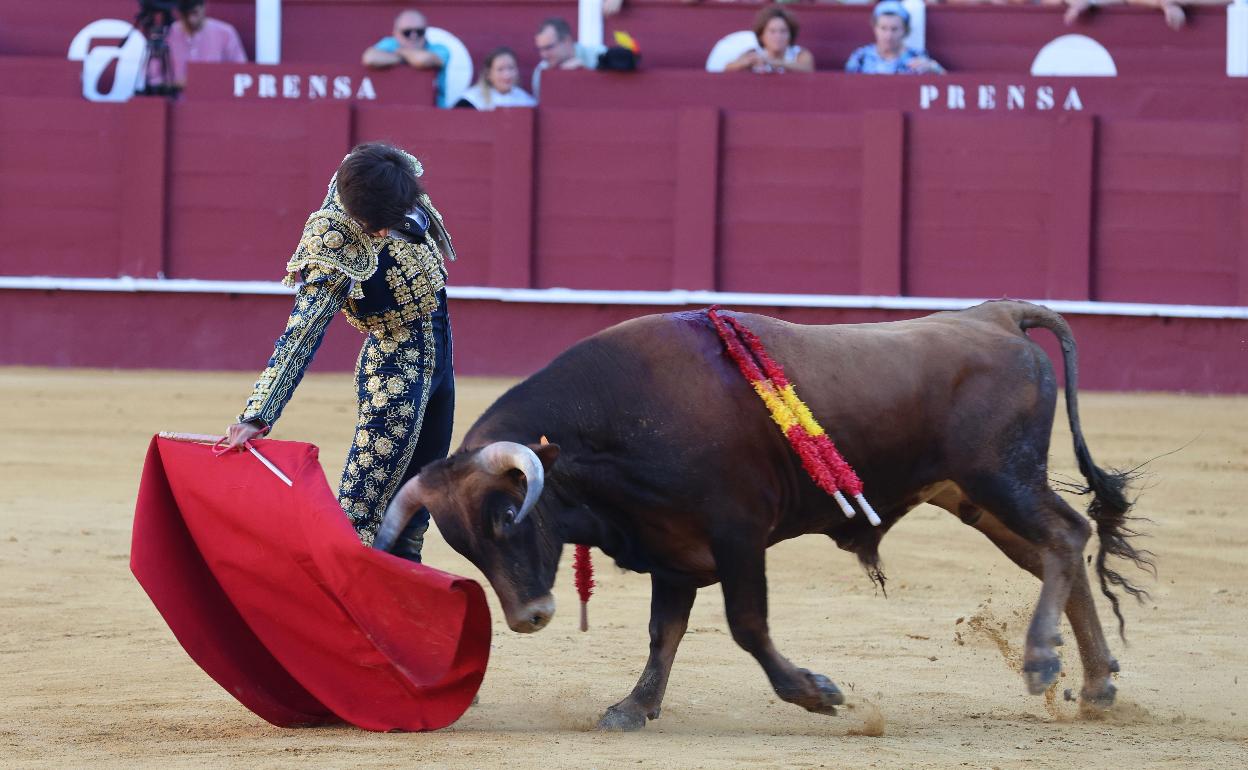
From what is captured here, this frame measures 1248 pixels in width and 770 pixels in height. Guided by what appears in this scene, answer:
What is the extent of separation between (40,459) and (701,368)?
4122mm

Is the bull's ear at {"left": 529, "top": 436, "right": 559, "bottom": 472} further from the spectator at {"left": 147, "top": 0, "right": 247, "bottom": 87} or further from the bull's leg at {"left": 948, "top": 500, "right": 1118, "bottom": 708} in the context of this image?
the spectator at {"left": 147, "top": 0, "right": 247, "bottom": 87}

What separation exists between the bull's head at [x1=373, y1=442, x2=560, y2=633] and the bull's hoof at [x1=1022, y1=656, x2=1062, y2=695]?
978 mm

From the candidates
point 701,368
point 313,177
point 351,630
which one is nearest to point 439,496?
point 351,630

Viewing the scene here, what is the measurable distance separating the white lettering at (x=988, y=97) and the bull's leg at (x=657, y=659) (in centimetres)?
578

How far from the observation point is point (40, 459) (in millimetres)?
6832

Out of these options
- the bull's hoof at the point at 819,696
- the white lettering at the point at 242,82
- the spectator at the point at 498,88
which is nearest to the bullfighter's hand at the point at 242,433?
the bull's hoof at the point at 819,696

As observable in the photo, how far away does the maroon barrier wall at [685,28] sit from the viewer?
30.2 feet

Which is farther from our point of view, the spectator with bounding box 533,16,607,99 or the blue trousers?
the spectator with bounding box 533,16,607,99

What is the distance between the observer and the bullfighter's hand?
3373 millimetres

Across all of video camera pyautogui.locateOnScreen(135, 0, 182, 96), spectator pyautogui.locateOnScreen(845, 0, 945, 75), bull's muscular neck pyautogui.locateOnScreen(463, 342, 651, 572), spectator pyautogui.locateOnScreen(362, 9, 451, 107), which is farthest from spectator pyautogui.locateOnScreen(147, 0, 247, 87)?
bull's muscular neck pyautogui.locateOnScreen(463, 342, 651, 572)

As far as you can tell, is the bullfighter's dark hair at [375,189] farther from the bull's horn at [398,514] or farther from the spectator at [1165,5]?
the spectator at [1165,5]

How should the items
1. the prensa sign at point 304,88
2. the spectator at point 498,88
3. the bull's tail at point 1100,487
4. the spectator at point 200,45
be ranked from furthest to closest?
1. the spectator at point 200,45
2. the prensa sign at point 304,88
3. the spectator at point 498,88
4. the bull's tail at point 1100,487

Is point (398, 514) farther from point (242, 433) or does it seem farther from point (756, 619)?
point (756, 619)

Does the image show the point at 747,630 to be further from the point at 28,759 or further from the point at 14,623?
the point at 14,623
